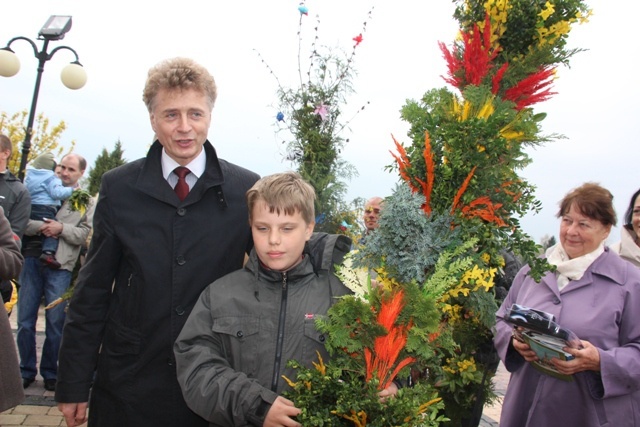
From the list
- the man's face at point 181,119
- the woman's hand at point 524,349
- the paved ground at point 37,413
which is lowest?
the paved ground at point 37,413

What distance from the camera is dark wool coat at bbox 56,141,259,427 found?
235cm

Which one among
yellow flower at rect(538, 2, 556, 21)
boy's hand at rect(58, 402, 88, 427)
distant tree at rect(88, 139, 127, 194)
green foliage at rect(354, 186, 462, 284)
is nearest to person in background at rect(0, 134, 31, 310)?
boy's hand at rect(58, 402, 88, 427)

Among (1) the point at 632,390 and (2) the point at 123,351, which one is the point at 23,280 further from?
(1) the point at 632,390

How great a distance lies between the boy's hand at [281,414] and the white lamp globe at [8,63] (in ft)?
31.3

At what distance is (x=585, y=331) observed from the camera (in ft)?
9.54

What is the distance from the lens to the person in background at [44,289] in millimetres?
5555

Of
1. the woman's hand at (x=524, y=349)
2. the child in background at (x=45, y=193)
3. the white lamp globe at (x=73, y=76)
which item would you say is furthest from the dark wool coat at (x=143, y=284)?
the white lamp globe at (x=73, y=76)

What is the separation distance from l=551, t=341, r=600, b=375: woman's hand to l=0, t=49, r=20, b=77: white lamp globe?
380 inches

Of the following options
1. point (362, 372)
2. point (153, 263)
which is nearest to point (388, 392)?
point (362, 372)

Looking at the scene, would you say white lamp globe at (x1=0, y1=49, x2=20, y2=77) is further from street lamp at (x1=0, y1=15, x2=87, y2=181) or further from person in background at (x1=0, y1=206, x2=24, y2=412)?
person in background at (x1=0, y1=206, x2=24, y2=412)

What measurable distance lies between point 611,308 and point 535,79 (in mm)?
1388

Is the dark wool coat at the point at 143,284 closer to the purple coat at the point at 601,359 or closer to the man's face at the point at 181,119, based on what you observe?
the man's face at the point at 181,119

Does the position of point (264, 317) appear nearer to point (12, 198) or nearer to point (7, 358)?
point (7, 358)

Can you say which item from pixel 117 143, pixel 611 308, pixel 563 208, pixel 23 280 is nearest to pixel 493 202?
pixel 611 308
